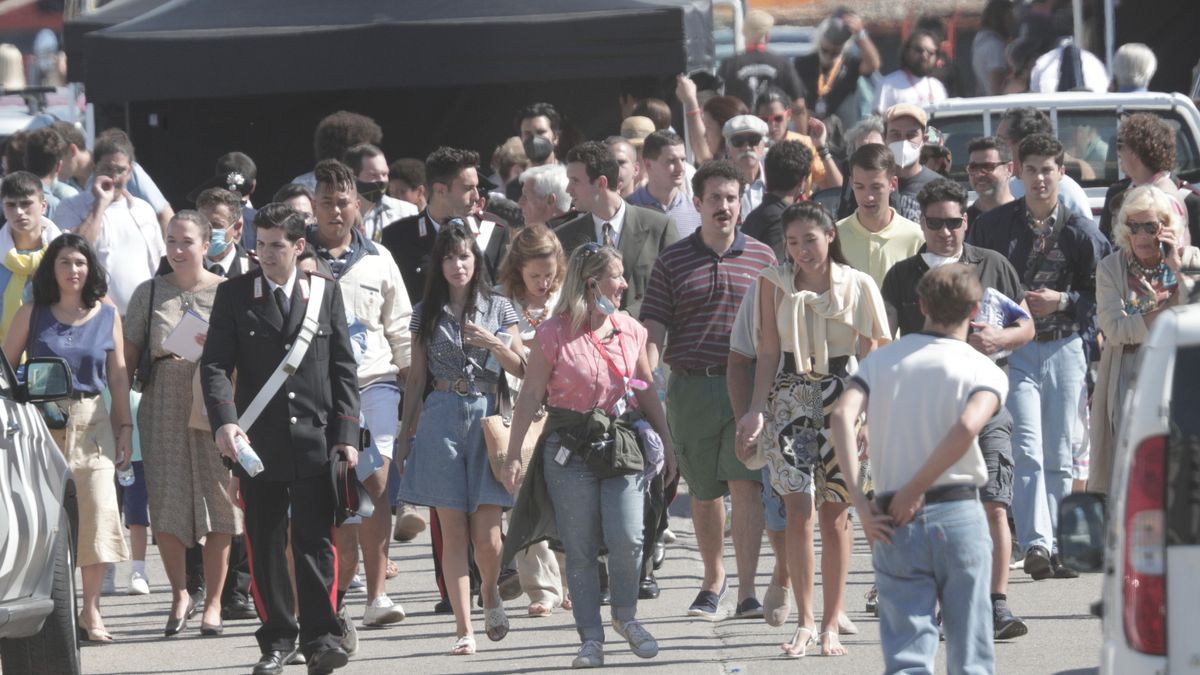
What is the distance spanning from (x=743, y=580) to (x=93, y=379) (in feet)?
10.1

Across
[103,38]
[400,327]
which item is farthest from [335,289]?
[103,38]

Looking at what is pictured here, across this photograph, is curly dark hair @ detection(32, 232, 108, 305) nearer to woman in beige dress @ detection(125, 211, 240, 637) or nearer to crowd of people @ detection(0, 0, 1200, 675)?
crowd of people @ detection(0, 0, 1200, 675)

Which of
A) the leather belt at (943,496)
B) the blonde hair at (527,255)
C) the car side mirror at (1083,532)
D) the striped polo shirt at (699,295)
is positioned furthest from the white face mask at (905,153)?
the car side mirror at (1083,532)

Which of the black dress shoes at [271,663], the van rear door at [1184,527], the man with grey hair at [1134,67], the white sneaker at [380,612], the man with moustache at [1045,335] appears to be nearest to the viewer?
the van rear door at [1184,527]

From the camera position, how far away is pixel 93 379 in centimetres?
992

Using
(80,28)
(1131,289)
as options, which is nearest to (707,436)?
(1131,289)

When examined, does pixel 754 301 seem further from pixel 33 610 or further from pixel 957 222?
pixel 33 610

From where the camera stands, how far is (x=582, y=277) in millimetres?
8922

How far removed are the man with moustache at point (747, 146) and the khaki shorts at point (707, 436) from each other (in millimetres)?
3145

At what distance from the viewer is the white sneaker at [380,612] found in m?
10.1

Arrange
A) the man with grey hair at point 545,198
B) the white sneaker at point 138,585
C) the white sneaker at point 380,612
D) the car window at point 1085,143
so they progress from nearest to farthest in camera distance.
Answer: the white sneaker at point 380,612 < the white sneaker at point 138,585 < the man with grey hair at point 545,198 < the car window at point 1085,143

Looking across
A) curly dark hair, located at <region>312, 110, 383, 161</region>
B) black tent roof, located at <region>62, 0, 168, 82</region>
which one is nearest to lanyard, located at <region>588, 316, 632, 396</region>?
curly dark hair, located at <region>312, 110, 383, 161</region>

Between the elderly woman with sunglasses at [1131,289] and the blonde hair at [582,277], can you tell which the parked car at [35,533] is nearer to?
the blonde hair at [582,277]

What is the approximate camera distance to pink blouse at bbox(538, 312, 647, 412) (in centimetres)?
883
